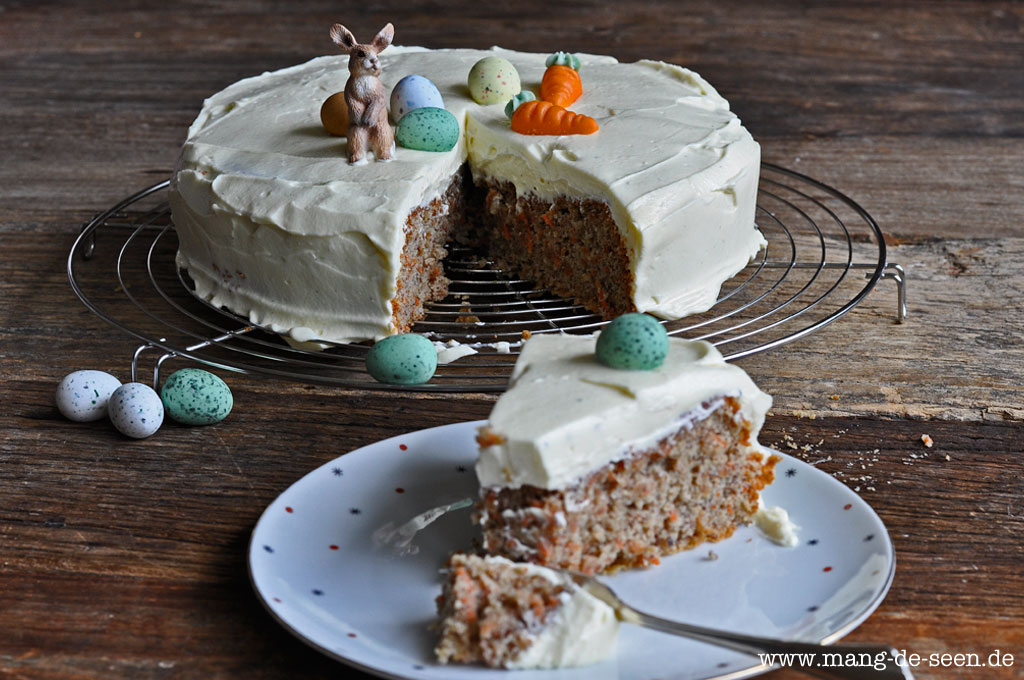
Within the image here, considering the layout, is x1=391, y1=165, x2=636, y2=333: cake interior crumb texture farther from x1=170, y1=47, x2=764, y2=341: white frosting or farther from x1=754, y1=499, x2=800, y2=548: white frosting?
x1=754, y1=499, x2=800, y2=548: white frosting

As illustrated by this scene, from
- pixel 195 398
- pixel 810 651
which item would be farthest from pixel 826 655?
pixel 195 398

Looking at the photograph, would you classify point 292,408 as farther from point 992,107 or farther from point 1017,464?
point 992,107

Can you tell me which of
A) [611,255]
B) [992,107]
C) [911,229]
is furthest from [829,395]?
[992,107]

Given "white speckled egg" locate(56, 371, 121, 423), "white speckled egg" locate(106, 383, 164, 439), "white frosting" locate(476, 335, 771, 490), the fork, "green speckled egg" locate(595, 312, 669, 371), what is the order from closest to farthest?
1. the fork
2. "white frosting" locate(476, 335, 771, 490)
3. "green speckled egg" locate(595, 312, 669, 371)
4. "white speckled egg" locate(106, 383, 164, 439)
5. "white speckled egg" locate(56, 371, 121, 423)

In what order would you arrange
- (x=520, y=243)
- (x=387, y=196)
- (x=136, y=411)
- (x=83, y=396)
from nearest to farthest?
(x=136, y=411), (x=83, y=396), (x=387, y=196), (x=520, y=243)

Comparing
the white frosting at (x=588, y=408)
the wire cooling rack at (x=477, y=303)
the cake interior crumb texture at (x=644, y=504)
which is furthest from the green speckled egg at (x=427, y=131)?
the cake interior crumb texture at (x=644, y=504)

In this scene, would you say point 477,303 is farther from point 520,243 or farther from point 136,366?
point 136,366

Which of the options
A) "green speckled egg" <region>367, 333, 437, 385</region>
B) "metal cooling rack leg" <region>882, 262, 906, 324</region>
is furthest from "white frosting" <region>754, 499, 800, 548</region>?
"metal cooling rack leg" <region>882, 262, 906, 324</region>
